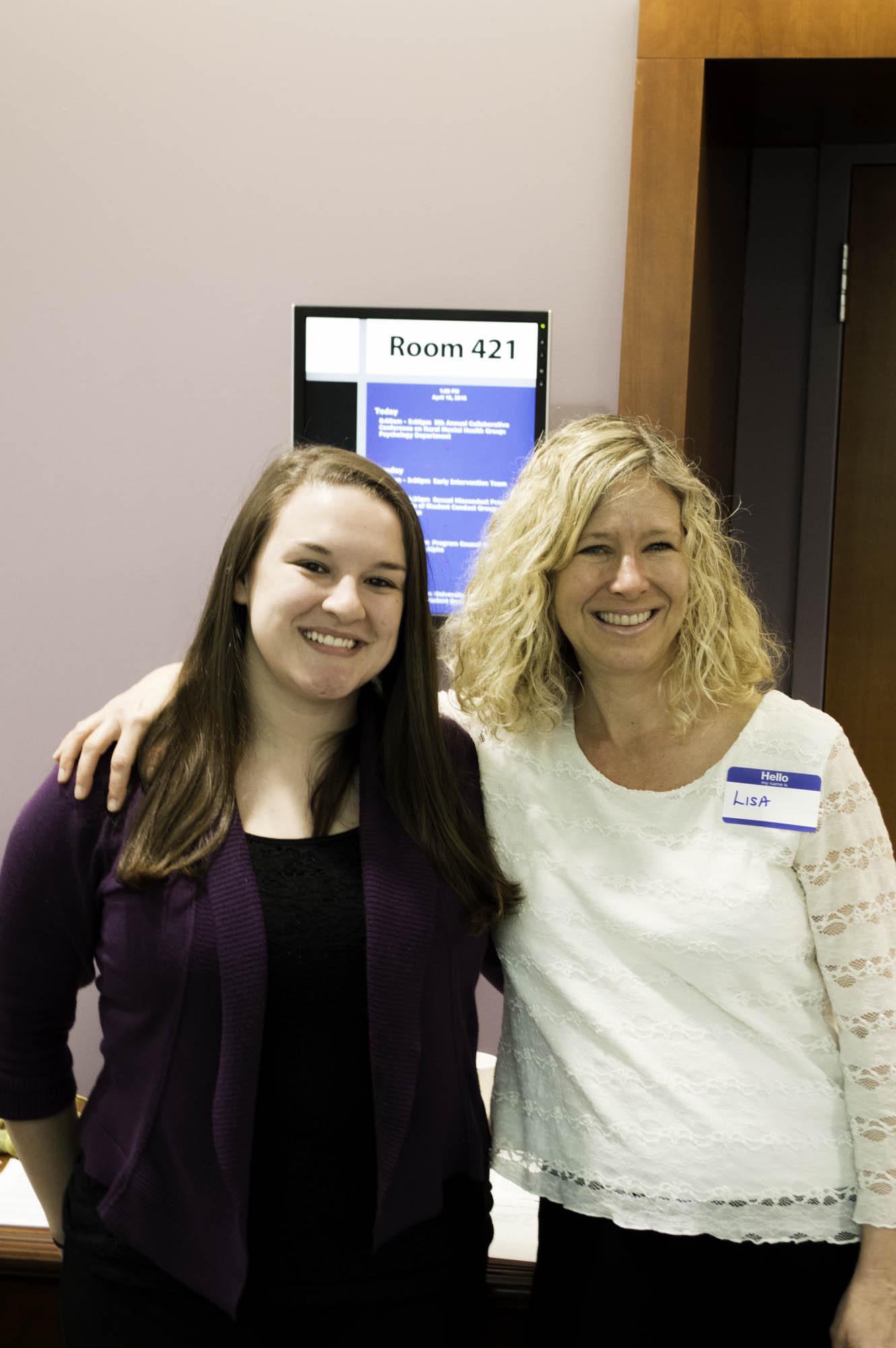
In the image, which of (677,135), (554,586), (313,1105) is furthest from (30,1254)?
(677,135)

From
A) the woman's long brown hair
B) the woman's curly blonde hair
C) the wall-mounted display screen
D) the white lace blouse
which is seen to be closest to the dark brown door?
the wall-mounted display screen

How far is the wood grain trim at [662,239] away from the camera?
2.38 meters

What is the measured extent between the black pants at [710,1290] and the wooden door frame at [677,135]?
1456 millimetres

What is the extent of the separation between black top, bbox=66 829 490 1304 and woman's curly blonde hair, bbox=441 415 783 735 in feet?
1.26

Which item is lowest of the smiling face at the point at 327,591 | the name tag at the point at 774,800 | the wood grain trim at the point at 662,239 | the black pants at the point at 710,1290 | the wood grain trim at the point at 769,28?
the black pants at the point at 710,1290

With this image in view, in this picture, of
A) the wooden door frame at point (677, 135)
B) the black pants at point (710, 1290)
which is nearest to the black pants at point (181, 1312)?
the black pants at point (710, 1290)

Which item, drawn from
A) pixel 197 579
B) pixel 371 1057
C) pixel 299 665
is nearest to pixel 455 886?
pixel 371 1057

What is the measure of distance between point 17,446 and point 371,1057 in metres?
1.78

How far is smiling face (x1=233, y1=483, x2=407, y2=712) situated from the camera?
1.49 m

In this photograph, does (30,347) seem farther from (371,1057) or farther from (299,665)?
(371,1057)

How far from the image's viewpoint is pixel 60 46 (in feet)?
8.55

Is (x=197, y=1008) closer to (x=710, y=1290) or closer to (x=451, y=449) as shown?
(x=710, y=1290)

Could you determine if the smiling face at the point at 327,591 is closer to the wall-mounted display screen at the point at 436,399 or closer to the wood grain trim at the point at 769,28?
the wall-mounted display screen at the point at 436,399

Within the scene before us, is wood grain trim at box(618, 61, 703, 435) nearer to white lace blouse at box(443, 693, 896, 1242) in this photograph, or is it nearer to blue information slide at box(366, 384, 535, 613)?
blue information slide at box(366, 384, 535, 613)
